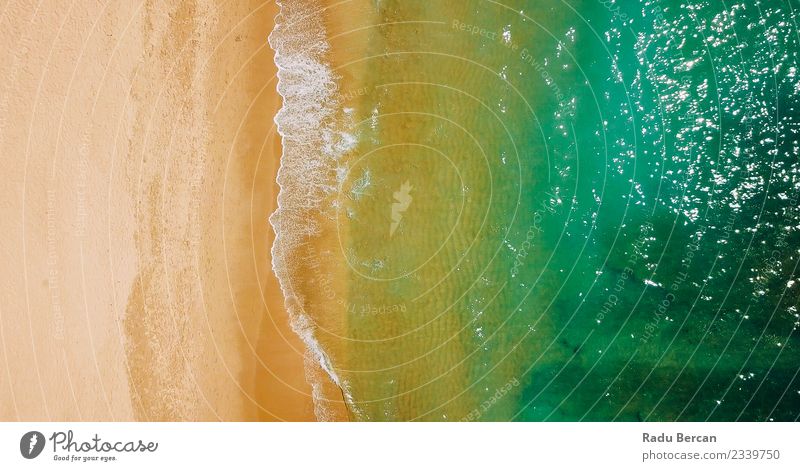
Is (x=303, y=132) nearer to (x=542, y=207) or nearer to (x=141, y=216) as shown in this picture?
(x=141, y=216)

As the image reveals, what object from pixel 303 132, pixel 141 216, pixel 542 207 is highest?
pixel 303 132

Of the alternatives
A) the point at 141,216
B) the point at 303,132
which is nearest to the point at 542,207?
the point at 303,132

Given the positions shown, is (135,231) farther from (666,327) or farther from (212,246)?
(666,327)

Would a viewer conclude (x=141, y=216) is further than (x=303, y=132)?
No

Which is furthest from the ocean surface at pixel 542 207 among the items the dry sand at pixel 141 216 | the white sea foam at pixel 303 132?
the dry sand at pixel 141 216

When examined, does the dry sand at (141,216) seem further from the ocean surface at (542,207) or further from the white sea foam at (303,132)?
the ocean surface at (542,207)
